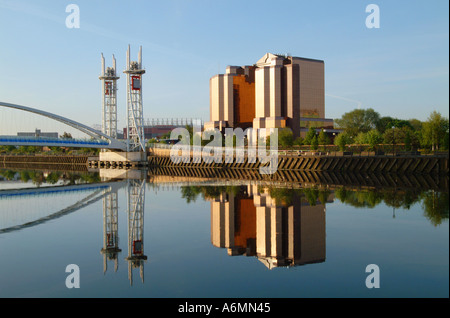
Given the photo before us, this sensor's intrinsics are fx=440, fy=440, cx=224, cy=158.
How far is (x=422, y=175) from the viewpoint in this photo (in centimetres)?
3834

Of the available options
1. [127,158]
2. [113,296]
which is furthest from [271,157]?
[113,296]

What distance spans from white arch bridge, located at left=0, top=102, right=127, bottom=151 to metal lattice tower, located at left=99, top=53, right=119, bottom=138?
386 centimetres

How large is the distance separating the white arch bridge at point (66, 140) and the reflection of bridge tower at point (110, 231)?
133 ft

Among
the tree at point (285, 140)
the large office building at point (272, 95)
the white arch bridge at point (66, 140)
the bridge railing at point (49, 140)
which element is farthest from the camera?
the large office building at point (272, 95)

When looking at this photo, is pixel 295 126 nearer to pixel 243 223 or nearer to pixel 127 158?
pixel 127 158

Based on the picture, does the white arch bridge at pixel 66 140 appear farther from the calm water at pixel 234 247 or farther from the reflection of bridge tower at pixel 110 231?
the calm water at pixel 234 247

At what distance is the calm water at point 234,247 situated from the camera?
1023cm

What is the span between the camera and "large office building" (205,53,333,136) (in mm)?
108000

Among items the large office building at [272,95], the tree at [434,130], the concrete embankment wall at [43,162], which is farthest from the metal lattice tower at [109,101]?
the tree at [434,130]

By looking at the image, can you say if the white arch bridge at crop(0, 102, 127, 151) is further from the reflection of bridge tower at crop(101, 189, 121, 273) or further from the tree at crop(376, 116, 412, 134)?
the tree at crop(376, 116, 412, 134)

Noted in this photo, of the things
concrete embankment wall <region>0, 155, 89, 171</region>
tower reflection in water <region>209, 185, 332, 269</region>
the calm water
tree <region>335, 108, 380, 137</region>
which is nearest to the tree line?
tree <region>335, 108, 380, 137</region>

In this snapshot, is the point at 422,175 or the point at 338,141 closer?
the point at 422,175
